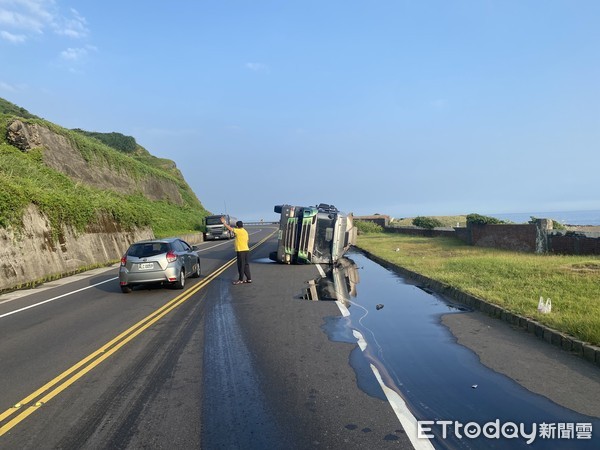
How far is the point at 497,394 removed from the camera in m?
5.34

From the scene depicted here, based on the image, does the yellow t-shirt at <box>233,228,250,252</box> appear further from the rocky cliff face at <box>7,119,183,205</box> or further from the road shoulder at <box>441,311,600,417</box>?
the rocky cliff face at <box>7,119,183,205</box>

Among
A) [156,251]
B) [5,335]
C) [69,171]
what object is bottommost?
[5,335]

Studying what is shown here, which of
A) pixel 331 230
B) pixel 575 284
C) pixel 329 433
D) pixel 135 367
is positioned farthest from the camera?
pixel 331 230

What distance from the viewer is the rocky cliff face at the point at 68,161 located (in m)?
33.6

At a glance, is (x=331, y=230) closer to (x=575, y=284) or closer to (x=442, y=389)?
(x=575, y=284)

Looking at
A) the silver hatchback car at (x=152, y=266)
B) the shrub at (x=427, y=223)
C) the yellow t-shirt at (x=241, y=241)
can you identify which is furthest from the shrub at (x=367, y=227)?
the silver hatchback car at (x=152, y=266)

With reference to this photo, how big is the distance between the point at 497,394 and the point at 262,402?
2.67 metres

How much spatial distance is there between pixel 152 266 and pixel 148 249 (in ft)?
2.51

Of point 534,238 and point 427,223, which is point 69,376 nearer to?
point 534,238

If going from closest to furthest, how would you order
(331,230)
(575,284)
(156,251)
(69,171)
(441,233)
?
(575,284)
(156,251)
(331,230)
(441,233)
(69,171)

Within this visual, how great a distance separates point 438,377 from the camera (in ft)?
19.3

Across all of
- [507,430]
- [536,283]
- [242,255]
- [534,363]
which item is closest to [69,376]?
[507,430]

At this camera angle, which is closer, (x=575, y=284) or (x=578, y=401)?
(x=578, y=401)

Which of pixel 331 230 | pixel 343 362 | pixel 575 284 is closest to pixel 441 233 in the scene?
pixel 331 230
